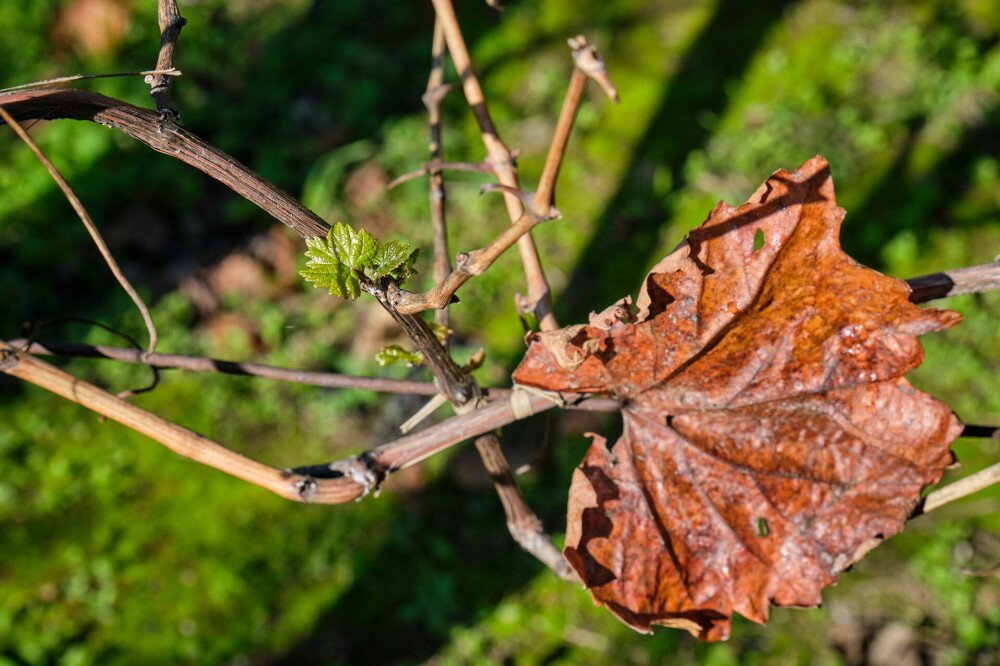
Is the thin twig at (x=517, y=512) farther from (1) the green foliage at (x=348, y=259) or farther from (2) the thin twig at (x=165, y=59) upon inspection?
(2) the thin twig at (x=165, y=59)

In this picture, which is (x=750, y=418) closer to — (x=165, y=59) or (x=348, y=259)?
(x=348, y=259)

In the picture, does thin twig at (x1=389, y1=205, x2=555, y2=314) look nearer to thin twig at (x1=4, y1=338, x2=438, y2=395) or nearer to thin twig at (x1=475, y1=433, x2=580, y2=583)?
thin twig at (x1=4, y1=338, x2=438, y2=395)

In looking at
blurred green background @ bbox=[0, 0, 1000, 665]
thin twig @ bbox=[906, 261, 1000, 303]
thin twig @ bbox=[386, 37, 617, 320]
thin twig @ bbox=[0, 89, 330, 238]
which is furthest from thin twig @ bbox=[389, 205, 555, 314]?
blurred green background @ bbox=[0, 0, 1000, 665]

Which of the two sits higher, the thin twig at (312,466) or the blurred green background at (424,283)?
the blurred green background at (424,283)

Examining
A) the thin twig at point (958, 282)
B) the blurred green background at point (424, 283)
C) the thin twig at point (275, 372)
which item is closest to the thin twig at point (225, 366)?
the thin twig at point (275, 372)

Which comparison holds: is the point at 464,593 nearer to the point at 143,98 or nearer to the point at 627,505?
the point at 627,505

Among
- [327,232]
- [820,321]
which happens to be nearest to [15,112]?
[327,232]
